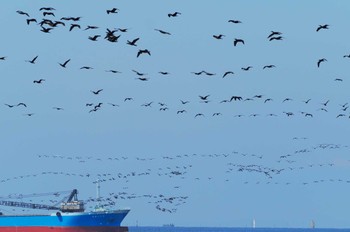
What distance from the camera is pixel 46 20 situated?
55312 mm

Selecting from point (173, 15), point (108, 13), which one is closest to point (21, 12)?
point (108, 13)

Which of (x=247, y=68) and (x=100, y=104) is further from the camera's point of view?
(x=100, y=104)

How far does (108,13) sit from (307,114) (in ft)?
80.2

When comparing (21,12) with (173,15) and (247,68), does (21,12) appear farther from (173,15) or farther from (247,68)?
(247,68)

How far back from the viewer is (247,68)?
60781 mm

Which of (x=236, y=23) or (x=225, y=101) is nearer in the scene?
(x=236, y=23)

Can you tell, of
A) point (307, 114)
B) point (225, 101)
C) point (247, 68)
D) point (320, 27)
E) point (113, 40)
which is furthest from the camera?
point (307, 114)

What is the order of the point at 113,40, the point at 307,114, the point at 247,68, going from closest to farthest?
the point at 113,40 → the point at 247,68 → the point at 307,114

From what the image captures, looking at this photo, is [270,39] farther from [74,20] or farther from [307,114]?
[307,114]

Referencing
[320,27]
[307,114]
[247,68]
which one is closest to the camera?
[320,27]

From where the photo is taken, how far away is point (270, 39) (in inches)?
2195

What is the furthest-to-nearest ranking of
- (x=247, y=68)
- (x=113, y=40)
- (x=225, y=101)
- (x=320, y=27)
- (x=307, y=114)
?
(x=307, y=114) → (x=225, y=101) → (x=247, y=68) → (x=320, y=27) → (x=113, y=40)

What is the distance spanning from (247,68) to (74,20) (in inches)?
523

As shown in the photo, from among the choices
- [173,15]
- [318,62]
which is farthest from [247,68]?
[173,15]
